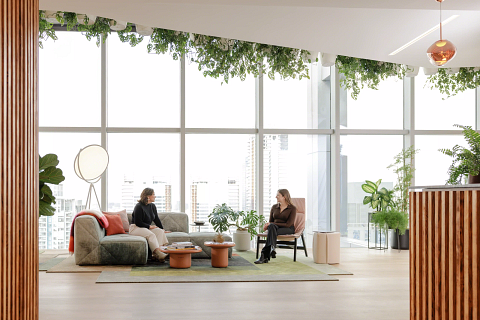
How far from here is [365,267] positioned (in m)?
7.05

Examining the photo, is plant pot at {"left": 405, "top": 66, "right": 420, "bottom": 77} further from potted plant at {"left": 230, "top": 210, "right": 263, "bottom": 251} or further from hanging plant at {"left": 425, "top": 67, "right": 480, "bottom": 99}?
potted plant at {"left": 230, "top": 210, "right": 263, "bottom": 251}

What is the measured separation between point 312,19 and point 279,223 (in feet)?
12.0

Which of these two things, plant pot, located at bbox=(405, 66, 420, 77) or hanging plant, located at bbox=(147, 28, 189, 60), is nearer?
hanging plant, located at bbox=(147, 28, 189, 60)

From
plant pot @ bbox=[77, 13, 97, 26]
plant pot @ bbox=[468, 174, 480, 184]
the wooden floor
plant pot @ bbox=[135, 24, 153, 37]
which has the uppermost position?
plant pot @ bbox=[77, 13, 97, 26]

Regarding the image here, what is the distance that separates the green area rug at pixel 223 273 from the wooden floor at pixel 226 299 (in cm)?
20

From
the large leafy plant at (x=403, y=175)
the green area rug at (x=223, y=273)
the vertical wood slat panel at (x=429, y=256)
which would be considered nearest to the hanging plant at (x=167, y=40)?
the green area rug at (x=223, y=273)

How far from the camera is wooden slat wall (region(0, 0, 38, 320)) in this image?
7.52 ft

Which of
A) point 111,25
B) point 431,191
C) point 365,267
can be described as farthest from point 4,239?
point 365,267

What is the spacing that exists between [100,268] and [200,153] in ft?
12.0

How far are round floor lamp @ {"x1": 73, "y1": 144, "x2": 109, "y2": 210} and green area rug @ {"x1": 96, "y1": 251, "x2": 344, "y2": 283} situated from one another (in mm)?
2439

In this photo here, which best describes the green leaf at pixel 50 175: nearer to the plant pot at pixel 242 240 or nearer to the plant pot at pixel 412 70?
the plant pot at pixel 242 240

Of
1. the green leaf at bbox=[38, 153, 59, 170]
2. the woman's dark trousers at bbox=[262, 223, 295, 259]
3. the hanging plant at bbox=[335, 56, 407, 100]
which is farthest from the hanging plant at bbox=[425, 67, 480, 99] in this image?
the green leaf at bbox=[38, 153, 59, 170]

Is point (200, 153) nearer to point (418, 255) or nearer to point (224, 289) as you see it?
point (224, 289)

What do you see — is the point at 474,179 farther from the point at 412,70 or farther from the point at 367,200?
the point at 367,200
